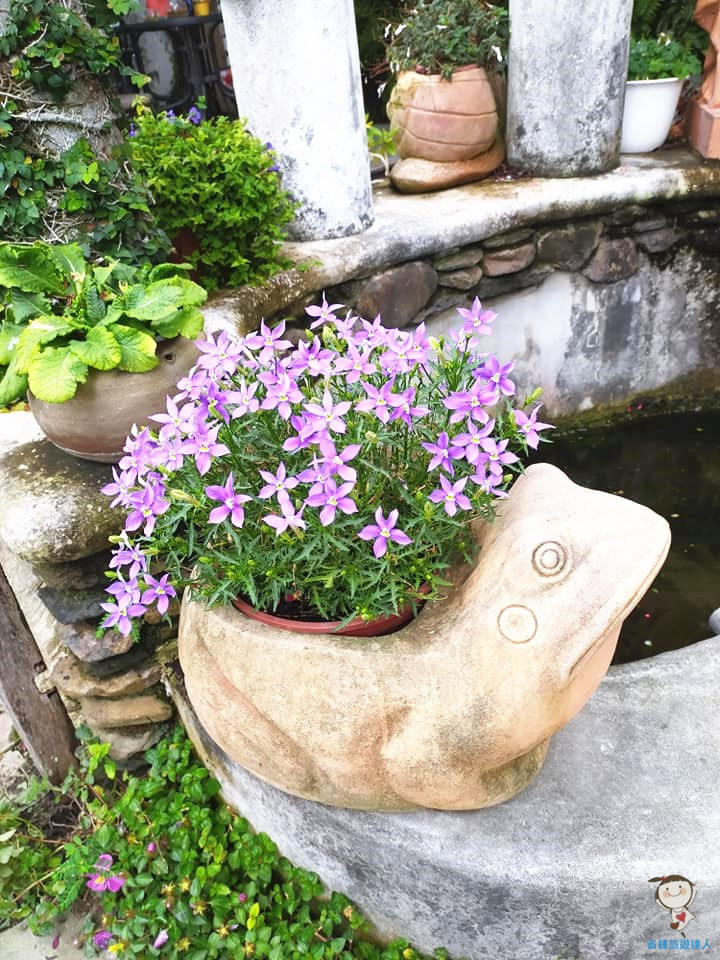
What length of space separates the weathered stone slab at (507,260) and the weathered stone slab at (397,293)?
0.86ft

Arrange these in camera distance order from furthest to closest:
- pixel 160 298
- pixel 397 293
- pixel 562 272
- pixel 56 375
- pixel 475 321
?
pixel 562 272, pixel 397 293, pixel 160 298, pixel 56 375, pixel 475 321

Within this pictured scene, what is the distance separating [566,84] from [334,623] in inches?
99.3

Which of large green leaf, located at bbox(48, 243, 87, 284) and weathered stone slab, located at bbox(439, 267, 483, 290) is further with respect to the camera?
weathered stone slab, located at bbox(439, 267, 483, 290)

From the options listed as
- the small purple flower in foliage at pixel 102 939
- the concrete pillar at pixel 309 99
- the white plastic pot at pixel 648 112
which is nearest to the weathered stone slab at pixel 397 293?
the concrete pillar at pixel 309 99

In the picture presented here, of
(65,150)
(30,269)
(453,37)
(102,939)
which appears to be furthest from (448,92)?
(102,939)

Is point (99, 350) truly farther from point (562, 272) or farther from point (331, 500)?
point (562, 272)

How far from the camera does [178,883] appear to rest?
68.2 inches

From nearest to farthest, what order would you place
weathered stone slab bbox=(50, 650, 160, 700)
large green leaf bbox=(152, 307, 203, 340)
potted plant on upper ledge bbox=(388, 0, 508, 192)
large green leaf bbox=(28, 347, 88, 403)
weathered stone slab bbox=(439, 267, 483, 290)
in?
large green leaf bbox=(28, 347, 88, 403) < large green leaf bbox=(152, 307, 203, 340) < weathered stone slab bbox=(50, 650, 160, 700) < weathered stone slab bbox=(439, 267, 483, 290) < potted plant on upper ledge bbox=(388, 0, 508, 192)

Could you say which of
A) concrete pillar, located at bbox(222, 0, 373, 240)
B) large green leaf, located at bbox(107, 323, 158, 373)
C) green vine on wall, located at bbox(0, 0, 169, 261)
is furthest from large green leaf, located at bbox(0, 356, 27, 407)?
concrete pillar, located at bbox(222, 0, 373, 240)

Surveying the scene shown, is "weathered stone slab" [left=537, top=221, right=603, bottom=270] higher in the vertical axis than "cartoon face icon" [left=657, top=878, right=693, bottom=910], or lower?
higher

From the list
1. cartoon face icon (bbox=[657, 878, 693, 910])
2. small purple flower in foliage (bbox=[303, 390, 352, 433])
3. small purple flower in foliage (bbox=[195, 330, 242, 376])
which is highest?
small purple flower in foliage (bbox=[195, 330, 242, 376])

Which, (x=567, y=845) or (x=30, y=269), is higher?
(x=30, y=269)

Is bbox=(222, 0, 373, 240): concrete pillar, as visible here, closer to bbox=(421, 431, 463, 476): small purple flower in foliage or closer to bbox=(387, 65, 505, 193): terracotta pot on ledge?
bbox=(387, 65, 505, 193): terracotta pot on ledge

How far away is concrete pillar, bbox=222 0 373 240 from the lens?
94.6 inches
